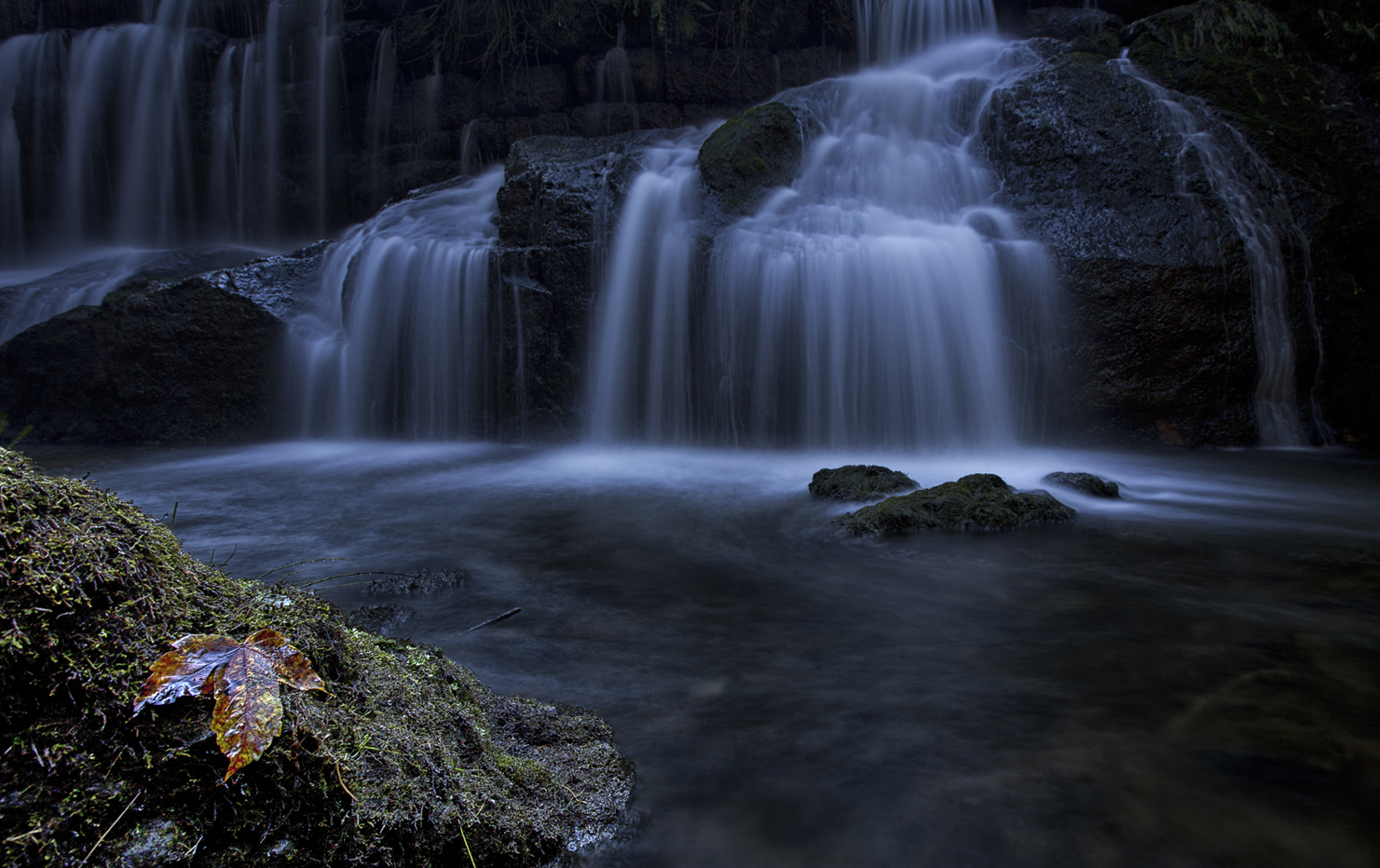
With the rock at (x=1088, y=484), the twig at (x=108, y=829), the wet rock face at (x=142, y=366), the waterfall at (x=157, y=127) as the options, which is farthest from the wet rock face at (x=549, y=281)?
the twig at (x=108, y=829)

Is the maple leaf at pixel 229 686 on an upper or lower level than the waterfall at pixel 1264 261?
lower

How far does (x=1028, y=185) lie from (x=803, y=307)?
344 cm

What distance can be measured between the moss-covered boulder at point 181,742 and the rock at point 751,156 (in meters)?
8.41

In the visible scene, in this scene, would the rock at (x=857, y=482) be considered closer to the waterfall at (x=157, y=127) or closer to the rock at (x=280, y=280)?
the rock at (x=280, y=280)

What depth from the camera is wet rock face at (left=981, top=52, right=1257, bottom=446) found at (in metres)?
7.96

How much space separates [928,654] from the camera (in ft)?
9.43

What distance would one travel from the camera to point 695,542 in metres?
4.87

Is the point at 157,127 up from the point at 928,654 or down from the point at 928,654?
up

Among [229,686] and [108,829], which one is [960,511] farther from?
[108,829]

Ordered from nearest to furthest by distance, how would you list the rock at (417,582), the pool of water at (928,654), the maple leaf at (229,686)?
the maple leaf at (229,686) < the pool of water at (928,654) < the rock at (417,582)

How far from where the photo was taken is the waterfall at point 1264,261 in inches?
317

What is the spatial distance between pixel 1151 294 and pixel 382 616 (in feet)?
27.7

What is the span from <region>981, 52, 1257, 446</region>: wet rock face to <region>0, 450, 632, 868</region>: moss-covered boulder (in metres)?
8.42

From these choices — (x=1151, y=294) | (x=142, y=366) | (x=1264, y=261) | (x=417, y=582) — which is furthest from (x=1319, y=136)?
(x=142, y=366)
